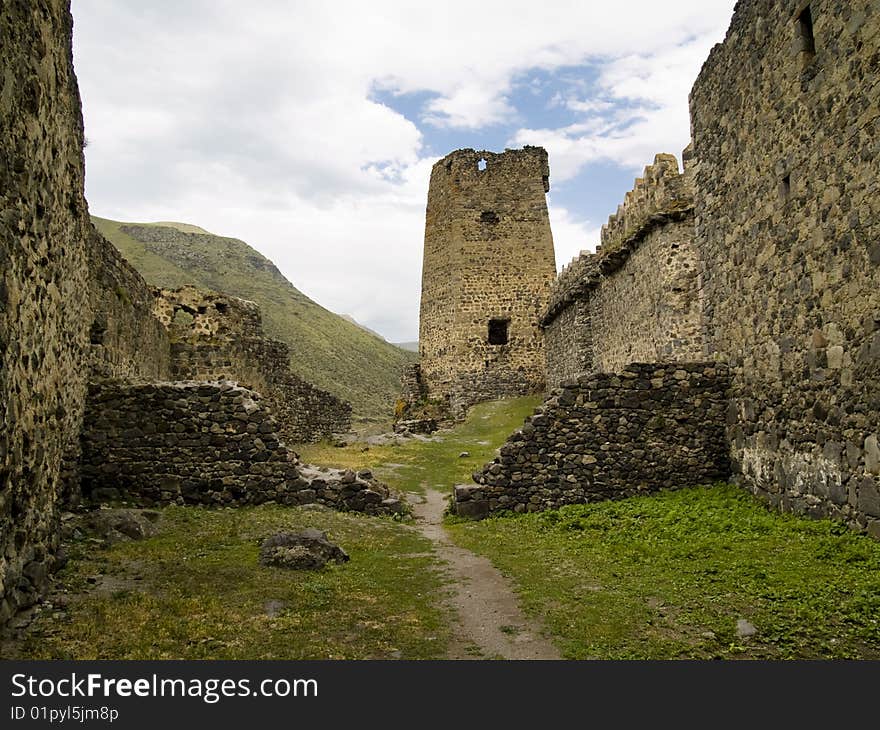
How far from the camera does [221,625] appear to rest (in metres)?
5.41

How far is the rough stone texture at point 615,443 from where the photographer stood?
10914mm

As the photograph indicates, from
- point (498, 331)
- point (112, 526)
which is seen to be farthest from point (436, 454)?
point (498, 331)

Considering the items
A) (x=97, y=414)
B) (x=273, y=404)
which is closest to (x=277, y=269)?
(x=273, y=404)

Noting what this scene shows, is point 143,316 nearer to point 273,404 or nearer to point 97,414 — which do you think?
point 97,414

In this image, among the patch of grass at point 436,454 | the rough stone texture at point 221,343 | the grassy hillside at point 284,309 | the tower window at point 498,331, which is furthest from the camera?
the grassy hillside at point 284,309

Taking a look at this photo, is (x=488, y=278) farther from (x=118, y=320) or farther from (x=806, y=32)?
(x=806, y=32)

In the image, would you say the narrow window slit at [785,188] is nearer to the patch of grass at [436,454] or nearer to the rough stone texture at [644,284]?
the rough stone texture at [644,284]

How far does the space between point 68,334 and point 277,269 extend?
4503 inches

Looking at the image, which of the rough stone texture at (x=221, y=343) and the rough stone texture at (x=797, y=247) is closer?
the rough stone texture at (x=797, y=247)

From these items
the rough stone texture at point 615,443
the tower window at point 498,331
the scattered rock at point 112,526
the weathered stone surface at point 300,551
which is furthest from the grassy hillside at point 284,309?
the weathered stone surface at point 300,551

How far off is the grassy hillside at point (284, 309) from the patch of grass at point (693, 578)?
1433 inches

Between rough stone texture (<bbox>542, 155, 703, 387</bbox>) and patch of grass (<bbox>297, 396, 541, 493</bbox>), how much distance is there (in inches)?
191

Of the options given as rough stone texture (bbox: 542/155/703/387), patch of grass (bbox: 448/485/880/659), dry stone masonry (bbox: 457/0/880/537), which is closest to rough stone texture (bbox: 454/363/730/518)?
dry stone masonry (bbox: 457/0/880/537)

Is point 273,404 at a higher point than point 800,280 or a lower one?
lower
